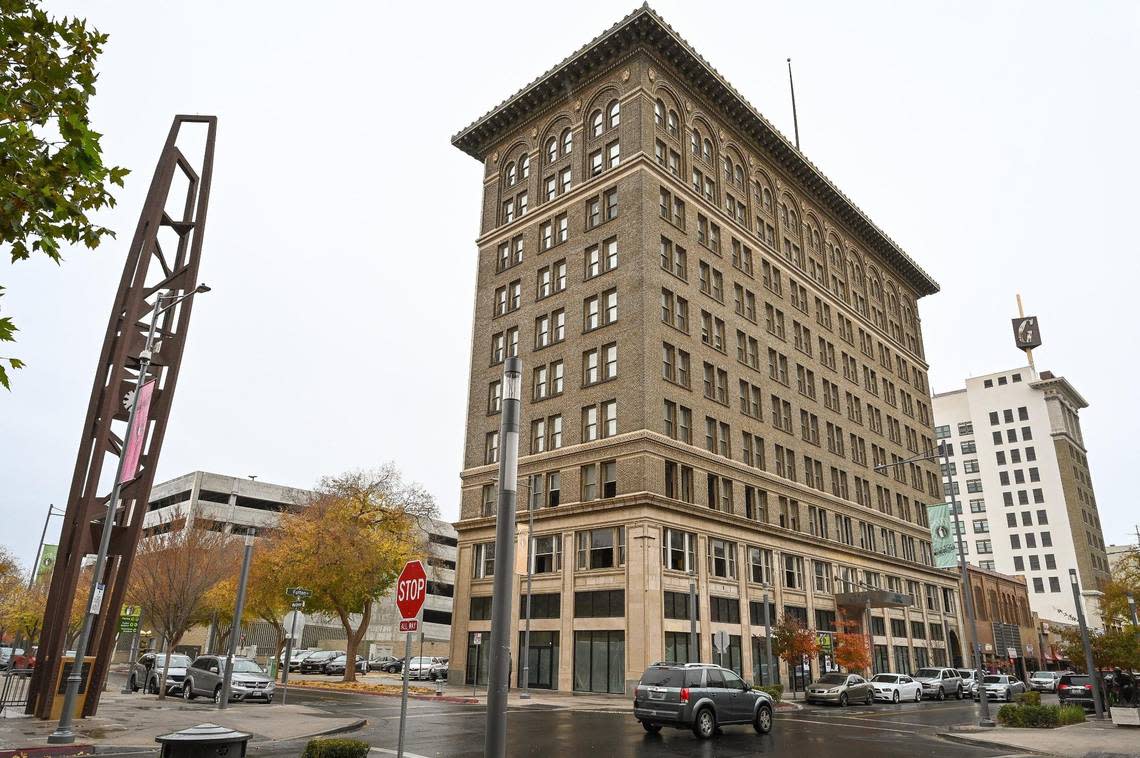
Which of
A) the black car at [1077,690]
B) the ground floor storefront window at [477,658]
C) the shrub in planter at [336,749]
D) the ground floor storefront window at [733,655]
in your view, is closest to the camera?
the shrub in planter at [336,749]

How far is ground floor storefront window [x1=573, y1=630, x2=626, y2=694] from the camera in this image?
131ft

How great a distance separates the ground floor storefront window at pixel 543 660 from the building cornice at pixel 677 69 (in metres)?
37.5

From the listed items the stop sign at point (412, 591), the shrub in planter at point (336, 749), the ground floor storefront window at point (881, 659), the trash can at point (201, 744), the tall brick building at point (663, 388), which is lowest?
the shrub in planter at point (336, 749)

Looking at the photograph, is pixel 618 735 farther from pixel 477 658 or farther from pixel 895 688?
pixel 477 658

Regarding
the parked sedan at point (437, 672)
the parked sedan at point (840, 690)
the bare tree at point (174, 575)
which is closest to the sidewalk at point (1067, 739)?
the parked sedan at point (840, 690)

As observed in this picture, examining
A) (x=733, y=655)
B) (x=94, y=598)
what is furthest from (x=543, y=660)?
(x=94, y=598)

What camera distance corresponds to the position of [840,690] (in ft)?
123

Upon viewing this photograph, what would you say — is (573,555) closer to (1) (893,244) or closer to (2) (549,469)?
(2) (549,469)

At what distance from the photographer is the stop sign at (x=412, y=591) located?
11.5m

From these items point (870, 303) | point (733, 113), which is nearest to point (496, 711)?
point (733, 113)

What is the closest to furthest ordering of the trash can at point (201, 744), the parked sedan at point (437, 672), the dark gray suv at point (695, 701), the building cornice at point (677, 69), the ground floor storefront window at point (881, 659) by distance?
the trash can at point (201, 744), the dark gray suv at point (695, 701), the building cornice at point (677, 69), the parked sedan at point (437, 672), the ground floor storefront window at point (881, 659)

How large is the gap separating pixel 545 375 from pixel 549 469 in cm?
646

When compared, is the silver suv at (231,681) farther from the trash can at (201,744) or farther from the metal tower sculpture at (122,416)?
the trash can at (201,744)

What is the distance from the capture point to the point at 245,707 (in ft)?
83.7
